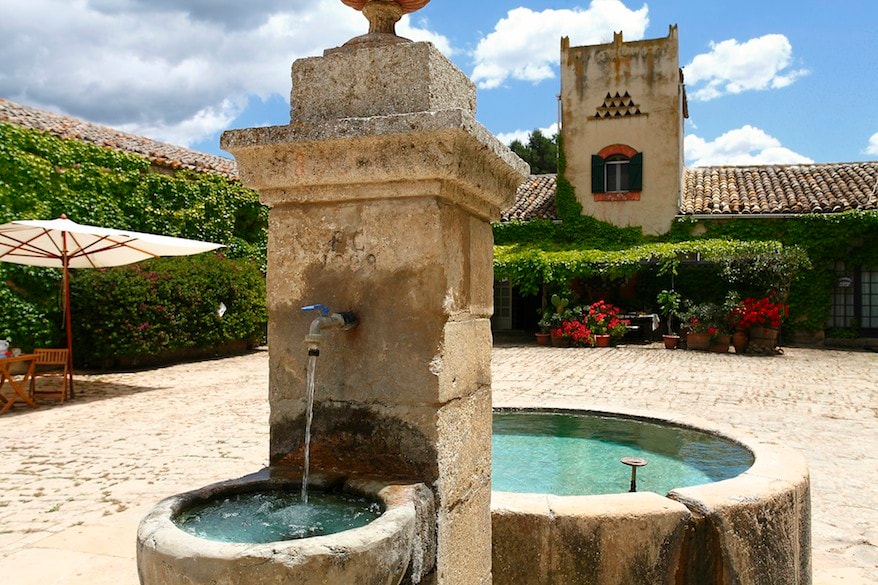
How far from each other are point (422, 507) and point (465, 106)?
4.49ft

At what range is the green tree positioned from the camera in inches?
1412

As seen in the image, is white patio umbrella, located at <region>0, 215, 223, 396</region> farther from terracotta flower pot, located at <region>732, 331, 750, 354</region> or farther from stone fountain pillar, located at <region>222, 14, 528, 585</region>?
terracotta flower pot, located at <region>732, 331, 750, 354</region>

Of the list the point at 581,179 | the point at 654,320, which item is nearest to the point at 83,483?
the point at 654,320

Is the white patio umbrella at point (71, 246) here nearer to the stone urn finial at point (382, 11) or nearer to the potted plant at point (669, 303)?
the stone urn finial at point (382, 11)

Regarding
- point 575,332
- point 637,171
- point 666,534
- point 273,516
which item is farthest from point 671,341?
point 273,516

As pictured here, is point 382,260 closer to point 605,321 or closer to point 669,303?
point 605,321

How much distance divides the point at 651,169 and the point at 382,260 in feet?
59.8

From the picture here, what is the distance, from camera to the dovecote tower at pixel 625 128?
18.6 metres

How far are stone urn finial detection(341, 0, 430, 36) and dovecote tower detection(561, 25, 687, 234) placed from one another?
17756 mm

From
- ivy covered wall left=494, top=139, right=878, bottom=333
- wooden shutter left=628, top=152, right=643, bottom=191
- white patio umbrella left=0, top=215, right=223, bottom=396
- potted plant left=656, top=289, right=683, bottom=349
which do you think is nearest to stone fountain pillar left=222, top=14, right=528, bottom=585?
white patio umbrella left=0, top=215, right=223, bottom=396

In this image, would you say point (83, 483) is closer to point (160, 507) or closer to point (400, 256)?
point (160, 507)

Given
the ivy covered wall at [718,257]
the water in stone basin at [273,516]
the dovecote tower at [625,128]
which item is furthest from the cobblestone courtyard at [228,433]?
the dovecote tower at [625,128]

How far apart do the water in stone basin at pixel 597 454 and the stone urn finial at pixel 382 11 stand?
267cm

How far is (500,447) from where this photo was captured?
16.0 ft
